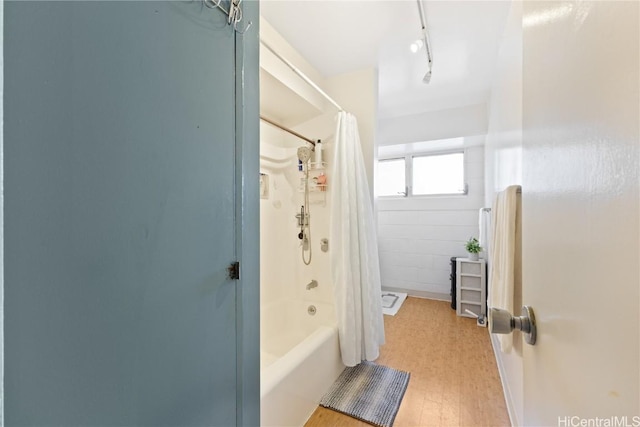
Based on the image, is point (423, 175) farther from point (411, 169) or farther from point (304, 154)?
point (304, 154)

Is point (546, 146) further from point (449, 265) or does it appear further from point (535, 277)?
point (449, 265)

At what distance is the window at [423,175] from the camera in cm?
364

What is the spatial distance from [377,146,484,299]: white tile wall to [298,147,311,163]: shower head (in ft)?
6.90

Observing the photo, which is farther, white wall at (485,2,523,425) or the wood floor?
the wood floor

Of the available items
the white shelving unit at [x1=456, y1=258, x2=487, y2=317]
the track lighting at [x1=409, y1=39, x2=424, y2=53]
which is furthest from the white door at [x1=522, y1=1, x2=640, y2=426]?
the white shelving unit at [x1=456, y1=258, x2=487, y2=317]

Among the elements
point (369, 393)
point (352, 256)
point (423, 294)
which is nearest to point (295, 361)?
point (369, 393)

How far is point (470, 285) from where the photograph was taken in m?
3.04

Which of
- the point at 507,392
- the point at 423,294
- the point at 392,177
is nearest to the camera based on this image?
the point at 507,392

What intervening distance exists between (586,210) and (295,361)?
1.46 meters

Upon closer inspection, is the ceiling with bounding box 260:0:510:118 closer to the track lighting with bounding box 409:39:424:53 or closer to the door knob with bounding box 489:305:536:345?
the track lighting with bounding box 409:39:424:53

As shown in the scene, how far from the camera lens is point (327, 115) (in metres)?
2.38

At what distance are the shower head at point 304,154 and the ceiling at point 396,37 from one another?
0.75 m

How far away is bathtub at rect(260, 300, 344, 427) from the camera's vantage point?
1274 mm

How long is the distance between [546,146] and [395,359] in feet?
7.00
